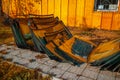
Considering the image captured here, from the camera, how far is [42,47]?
19.8ft

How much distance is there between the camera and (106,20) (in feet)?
33.0

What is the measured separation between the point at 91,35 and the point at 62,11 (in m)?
2.92

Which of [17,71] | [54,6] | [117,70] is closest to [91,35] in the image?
[54,6]

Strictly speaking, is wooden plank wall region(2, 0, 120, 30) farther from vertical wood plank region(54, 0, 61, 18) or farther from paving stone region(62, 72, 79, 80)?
paving stone region(62, 72, 79, 80)

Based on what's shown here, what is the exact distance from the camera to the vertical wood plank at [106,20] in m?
9.95

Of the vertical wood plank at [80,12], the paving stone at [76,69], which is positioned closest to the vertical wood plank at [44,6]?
the vertical wood plank at [80,12]

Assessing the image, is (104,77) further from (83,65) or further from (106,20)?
(106,20)

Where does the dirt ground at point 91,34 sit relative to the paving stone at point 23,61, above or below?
above

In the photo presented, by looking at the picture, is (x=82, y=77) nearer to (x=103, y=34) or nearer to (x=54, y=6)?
(x=103, y=34)

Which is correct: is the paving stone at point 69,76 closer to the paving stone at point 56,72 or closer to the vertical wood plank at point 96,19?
the paving stone at point 56,72

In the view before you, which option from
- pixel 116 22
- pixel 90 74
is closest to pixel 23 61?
pixel 90 74

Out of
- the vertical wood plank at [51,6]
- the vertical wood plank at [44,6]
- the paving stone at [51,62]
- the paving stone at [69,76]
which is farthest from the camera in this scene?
the vertical wood plank at [44,6]

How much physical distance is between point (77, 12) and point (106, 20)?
1.88 metres

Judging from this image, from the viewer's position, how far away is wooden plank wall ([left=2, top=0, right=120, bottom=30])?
1000 centimetres
